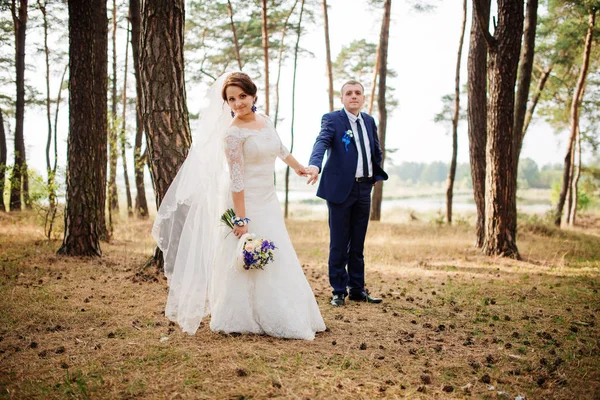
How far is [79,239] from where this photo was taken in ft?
25.2

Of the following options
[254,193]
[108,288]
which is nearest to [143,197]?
[108,288]

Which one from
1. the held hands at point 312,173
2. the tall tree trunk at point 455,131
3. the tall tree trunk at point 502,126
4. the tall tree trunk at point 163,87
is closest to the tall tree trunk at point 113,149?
the tall tree trunk at point 163,87

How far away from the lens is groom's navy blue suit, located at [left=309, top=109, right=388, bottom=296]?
5.38 metres

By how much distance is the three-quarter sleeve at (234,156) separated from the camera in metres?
4.01

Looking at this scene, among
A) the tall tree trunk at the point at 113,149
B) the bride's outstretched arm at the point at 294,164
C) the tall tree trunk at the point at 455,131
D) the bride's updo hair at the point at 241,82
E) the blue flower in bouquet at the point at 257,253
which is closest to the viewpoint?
the blue flower in bouquet at the point at 257,253

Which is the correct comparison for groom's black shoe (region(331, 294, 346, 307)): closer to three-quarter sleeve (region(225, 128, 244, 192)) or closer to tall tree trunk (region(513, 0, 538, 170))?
three-quarter sleeve (region(225, 128, 244, 192))

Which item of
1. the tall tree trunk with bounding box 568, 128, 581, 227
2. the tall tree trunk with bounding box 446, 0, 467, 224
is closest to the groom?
the tall tree trunk with bounding box 446, 0, 467, 224

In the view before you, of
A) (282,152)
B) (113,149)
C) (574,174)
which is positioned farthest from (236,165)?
(574,174)

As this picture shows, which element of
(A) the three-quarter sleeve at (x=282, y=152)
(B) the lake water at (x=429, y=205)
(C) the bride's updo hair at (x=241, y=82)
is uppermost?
(C) the bride's updo hair at (x=241, y=82)

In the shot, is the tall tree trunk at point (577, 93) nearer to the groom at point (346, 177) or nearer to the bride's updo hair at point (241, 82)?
the groom at point (346, 177)

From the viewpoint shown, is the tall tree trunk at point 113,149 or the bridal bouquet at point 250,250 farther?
the tall tree trunk at point 113,149

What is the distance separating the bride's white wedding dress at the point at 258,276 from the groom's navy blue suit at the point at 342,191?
1.24 metres

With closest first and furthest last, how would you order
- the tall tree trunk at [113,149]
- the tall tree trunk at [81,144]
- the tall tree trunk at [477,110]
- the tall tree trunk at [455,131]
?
the tall tree trunk at [81,144]
the tall tree trunk at [113,149]
the tall tree trunk at [477,110]
the tall tree trunk at [455,131]

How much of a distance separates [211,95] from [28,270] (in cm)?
A: 424
